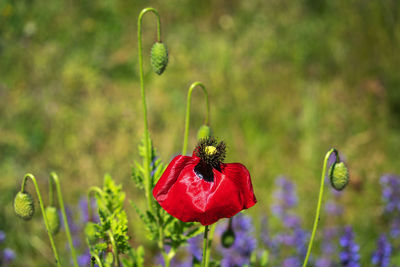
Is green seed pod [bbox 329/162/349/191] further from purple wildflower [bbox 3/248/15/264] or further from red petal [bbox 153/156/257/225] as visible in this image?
purple wildflower [bbox 3/248/15/264]

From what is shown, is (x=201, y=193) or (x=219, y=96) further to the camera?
(x=219, y=96)

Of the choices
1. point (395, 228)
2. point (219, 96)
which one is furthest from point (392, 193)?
point (219, 96)

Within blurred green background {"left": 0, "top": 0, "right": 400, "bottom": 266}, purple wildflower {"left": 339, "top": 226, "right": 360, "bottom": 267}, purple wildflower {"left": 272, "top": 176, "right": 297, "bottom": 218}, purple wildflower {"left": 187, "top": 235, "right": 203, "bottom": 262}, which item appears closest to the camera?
purple wildflower {"left": 339, "top": 226, "right": 360, "bottom": 267}

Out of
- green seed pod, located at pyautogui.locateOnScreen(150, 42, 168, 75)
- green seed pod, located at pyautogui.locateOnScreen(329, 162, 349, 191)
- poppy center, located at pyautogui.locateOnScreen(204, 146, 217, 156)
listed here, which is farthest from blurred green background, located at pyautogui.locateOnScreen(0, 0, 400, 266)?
poppy center, located at pyautogui.locateOnScreen(204, 146, 217, 156)

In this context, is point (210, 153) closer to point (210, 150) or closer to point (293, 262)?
point (210, 150)

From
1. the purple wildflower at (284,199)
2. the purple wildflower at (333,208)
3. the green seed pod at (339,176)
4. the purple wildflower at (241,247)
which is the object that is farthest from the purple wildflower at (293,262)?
the green seed pod at (339,176)
